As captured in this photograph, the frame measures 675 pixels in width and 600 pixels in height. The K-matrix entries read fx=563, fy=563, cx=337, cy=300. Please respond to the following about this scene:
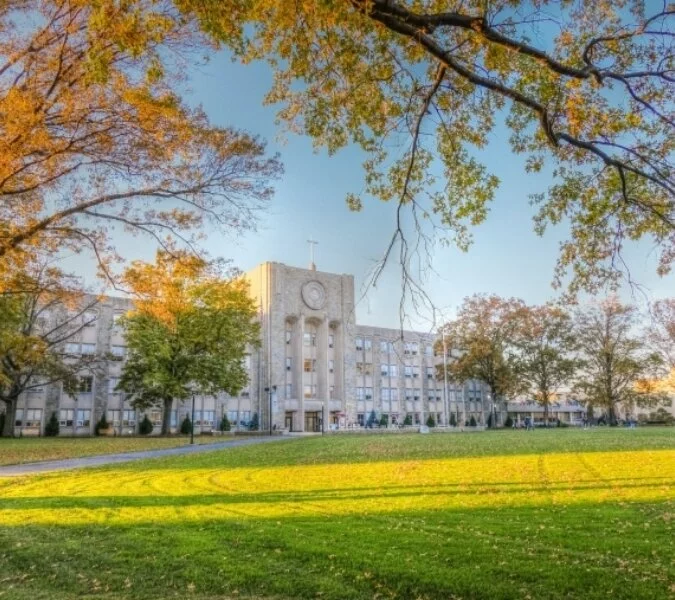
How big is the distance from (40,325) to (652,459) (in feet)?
148

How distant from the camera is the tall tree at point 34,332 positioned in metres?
15.0

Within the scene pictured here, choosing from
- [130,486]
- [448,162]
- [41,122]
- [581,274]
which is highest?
[41,122]

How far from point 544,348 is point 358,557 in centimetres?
6404

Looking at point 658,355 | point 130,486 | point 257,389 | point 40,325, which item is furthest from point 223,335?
point 658,355

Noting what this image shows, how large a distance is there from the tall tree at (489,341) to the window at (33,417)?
4209 centimetres

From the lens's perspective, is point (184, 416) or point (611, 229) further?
point (184, 416)

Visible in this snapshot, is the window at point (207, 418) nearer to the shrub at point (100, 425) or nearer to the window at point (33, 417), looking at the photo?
the shrub at point (100, 425)

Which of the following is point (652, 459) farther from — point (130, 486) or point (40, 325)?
point (40, 325)

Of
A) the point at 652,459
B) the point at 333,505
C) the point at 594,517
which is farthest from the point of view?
the point at 652,459

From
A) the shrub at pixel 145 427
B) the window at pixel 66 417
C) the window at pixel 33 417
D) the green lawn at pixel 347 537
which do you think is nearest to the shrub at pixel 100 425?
the window at pixel 66 417

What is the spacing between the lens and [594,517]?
8180 millimetres

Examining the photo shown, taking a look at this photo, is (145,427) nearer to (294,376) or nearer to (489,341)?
(294,376)

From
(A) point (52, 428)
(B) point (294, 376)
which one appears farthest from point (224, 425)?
(A) point (52, 428)

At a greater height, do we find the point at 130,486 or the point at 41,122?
the point at 41,122
